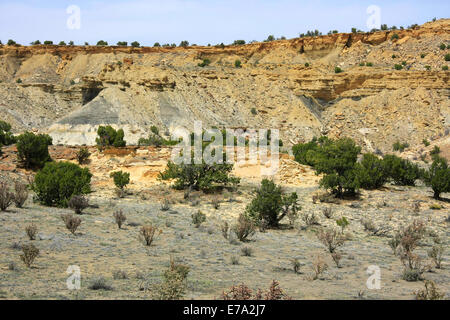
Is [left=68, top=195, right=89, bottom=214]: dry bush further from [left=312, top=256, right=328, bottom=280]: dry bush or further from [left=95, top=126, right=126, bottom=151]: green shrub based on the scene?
[left=95, top=126, right=126, bottom=151]: green shrub

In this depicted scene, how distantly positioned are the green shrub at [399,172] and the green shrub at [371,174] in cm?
34

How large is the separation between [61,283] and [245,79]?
5143 centimetres

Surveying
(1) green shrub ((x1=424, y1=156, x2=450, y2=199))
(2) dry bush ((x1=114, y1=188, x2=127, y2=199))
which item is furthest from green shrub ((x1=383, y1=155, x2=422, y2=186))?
(2) dry bush ((x1=114, y1=188, x2=127, y2=199))

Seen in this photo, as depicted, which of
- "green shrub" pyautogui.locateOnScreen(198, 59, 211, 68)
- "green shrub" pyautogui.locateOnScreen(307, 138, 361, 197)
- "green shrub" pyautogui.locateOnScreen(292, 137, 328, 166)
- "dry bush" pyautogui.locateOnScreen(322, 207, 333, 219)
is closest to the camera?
"dry bush" pyautogui.locateOnScreen(322, 207, 333, 219)

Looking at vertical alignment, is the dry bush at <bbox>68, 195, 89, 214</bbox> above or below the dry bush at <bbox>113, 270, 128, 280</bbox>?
above

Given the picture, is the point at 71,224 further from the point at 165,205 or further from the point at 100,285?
the point at 165,205

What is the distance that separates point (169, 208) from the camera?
1775cm

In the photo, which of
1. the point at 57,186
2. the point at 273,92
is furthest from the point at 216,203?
the point at 273,92

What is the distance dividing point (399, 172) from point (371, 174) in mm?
2568

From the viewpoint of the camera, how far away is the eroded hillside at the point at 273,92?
48688 millimetres

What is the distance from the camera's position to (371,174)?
22.1 metres

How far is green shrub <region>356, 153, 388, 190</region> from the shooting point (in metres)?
21.5

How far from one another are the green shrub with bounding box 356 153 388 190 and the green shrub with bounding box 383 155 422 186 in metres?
0.34
